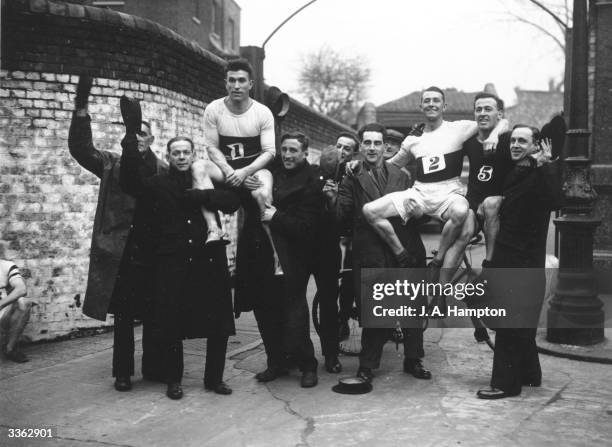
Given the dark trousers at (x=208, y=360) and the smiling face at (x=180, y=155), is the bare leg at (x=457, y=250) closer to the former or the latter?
the dark trousers at (x=208, y=360)

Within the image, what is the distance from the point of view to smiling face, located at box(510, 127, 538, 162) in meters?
5.27

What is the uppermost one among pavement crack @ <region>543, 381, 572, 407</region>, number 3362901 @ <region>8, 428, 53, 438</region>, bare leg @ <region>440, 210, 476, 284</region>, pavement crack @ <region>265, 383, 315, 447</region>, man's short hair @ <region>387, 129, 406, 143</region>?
man's short hair @ <region>387, 129, 406, 143</region>

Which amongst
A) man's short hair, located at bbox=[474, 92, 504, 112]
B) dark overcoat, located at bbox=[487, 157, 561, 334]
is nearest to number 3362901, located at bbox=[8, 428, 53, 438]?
dark overcoat, located at bbox=[487, 157, 561, 334]

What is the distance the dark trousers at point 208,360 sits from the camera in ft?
17.5

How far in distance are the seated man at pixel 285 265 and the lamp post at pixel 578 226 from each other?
2.76 metres

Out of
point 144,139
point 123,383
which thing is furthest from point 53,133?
point 123,383

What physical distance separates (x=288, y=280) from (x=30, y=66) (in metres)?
3.69

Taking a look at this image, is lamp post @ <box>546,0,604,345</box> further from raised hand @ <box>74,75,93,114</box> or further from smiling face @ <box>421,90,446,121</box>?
raised hand @ <box>74,75,93,114</box>

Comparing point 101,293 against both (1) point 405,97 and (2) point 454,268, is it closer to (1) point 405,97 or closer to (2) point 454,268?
(2) point 454,268

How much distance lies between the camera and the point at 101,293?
5586 millimetres

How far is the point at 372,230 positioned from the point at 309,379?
4.22ft

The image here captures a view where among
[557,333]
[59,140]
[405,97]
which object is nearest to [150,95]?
[59,140]

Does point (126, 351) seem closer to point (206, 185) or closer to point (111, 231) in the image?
point (111, 231)

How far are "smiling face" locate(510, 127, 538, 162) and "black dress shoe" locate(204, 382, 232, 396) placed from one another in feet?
9.19
